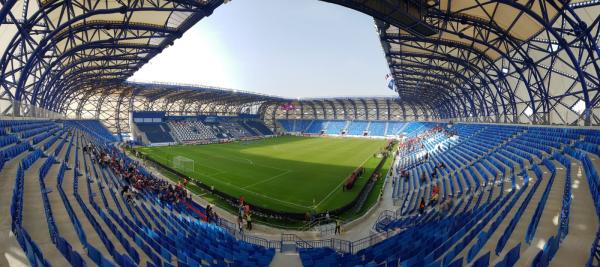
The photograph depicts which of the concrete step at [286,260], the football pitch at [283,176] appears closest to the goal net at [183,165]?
the football pitch at [283,176]

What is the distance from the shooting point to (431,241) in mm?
9031

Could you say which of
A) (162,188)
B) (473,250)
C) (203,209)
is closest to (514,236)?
(473,250)

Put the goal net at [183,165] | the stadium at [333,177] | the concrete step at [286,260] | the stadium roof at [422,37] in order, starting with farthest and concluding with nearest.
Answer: the goal net at [183,165] < the stadium roof at [422,37] < the concrete step at [286,260] < the stadium at [333,177]

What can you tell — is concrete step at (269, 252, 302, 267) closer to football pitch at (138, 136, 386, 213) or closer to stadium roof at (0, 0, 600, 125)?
football pitch at (138, 136, 386, 213)

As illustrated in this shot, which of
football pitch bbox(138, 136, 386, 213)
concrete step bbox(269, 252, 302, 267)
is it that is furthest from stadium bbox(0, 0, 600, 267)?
football pitch bbox(138, 136, 386, 213)

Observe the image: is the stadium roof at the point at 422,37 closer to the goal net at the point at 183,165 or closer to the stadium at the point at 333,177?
the stadium at the point at 333,177

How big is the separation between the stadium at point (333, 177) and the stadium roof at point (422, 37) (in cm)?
16

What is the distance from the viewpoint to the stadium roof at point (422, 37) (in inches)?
631

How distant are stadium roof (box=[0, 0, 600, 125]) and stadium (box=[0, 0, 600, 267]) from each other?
16cm

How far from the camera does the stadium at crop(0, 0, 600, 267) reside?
7.59 meters

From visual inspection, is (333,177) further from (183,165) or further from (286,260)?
(286,260)

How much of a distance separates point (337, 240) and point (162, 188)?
1369cm

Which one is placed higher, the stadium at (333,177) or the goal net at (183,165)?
the stadium at (333,177)

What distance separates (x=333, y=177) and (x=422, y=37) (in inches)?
638
